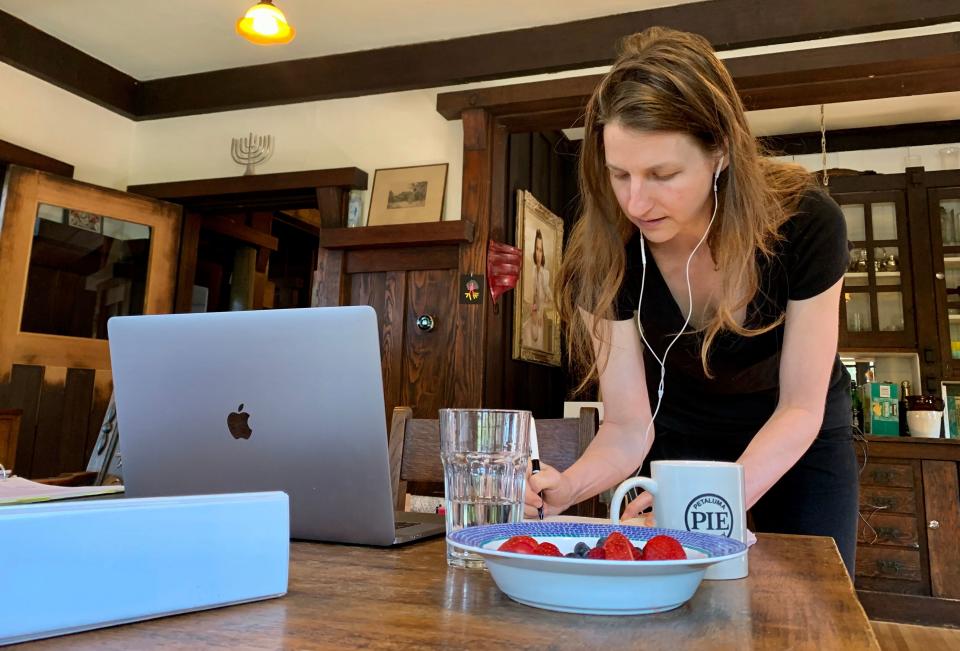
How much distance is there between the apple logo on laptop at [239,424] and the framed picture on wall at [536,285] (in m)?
2.78

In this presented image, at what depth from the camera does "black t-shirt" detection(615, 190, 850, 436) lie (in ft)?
3.59

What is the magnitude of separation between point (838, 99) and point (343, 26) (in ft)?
7.23

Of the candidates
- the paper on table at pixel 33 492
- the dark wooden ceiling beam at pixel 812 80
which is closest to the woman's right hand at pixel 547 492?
the paper on table at pixel 33 492

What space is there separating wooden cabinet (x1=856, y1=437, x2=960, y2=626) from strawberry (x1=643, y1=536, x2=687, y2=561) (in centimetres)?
304

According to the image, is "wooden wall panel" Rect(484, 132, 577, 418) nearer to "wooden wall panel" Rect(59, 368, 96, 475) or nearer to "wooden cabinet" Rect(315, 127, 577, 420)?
"wooden cabinet" Rect(315, 127, 577, 420)

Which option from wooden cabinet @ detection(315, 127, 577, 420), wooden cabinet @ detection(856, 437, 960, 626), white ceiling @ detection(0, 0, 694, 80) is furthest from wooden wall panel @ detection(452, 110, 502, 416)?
wooden cabinet @ detection(856, 437, 960, 626)

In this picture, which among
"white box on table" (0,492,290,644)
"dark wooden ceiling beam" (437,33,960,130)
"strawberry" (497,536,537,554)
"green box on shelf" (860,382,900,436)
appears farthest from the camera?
"green box on shelf" (860,382,900,436)

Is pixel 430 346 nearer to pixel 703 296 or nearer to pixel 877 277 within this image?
pixel 703 296

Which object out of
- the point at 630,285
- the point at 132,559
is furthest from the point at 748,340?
the point at 132,559

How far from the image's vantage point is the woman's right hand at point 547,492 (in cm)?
88

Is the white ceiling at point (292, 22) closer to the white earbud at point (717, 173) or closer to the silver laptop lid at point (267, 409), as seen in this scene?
the white earbud at point (717, 173)

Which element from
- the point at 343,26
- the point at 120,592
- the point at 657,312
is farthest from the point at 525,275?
the point at 120,592

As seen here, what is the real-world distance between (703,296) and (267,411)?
797 mm

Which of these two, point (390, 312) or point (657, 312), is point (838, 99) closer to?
point (390, 312)
